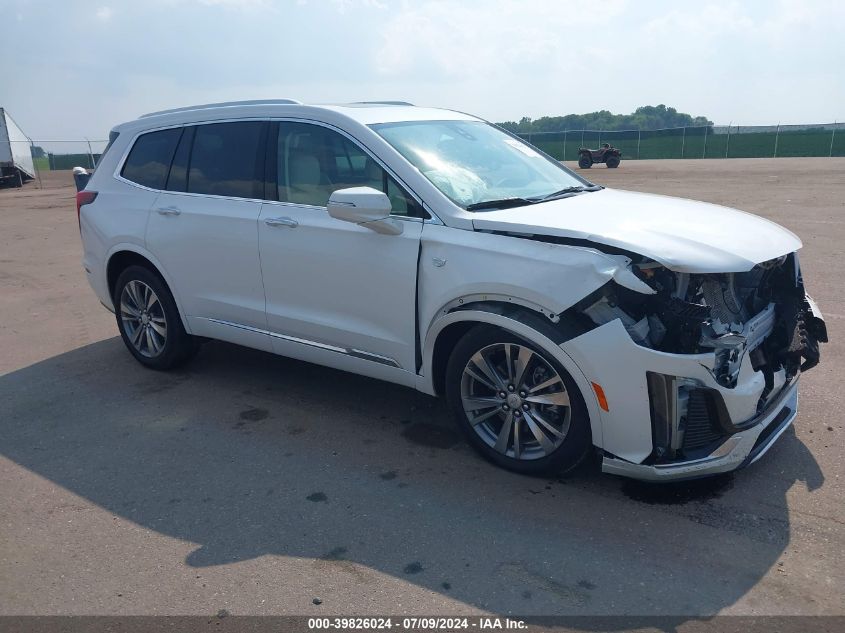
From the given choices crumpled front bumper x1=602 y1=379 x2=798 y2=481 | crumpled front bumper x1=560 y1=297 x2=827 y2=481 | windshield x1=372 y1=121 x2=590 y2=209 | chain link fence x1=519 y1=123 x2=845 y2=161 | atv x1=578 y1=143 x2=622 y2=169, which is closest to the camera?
crumpled front bumper x1=560 y1=297 x2=827 y2=481

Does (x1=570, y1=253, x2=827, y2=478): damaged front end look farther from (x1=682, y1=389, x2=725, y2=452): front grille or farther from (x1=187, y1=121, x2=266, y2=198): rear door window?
(x1=187, y1=121, x2=266, y2=198): rear door window

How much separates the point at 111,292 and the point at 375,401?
8.26ft


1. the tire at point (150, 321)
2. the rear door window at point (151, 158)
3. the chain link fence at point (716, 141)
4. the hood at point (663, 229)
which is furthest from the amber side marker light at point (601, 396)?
the chain link fence at point (716, 141)

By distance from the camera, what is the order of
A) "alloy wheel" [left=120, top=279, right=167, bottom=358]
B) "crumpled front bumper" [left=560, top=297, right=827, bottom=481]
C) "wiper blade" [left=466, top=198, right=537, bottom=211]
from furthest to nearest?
"alloy wheel" [left=120, top=279, right=167, bottom=358] < "wiper blade" [left=466, top=198, right=537, bottom=211] < "crumpled front bumper" [left=560, top=297, right=827, bottom=481]

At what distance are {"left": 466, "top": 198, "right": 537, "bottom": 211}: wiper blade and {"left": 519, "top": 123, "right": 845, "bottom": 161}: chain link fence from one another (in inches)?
1570

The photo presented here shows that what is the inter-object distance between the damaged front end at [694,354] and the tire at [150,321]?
11.0 feet

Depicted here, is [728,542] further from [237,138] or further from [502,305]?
[237,138]

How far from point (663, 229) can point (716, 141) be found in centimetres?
4672

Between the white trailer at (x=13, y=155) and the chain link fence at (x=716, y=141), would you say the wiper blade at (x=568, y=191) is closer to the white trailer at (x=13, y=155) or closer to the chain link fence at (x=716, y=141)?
the white trailer at (x=13, y=155)

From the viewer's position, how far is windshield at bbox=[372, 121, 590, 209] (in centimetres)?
427

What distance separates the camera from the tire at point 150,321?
5586 millimetres

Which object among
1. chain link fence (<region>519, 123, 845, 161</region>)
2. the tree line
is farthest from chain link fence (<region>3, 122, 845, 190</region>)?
the tree line

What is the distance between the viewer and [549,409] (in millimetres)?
3787

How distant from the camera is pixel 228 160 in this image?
5.09 metres
